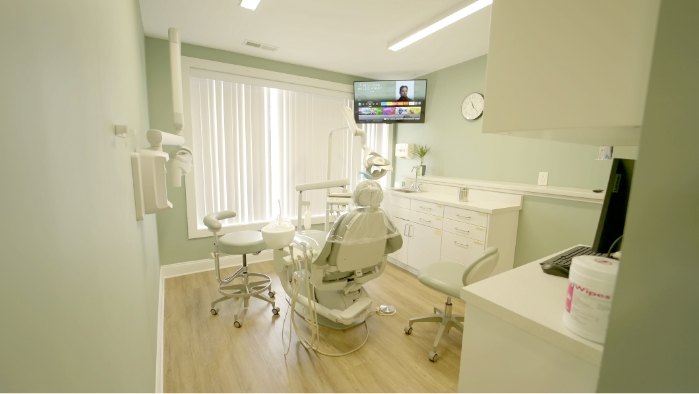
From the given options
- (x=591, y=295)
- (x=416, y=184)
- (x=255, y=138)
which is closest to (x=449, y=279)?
(x=591, y=295)

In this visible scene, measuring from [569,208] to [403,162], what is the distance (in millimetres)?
2312

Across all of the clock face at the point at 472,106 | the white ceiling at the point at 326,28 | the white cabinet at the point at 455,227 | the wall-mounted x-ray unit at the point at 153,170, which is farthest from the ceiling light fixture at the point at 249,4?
the clock face at the point at 472,106

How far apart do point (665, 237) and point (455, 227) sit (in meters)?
2.52

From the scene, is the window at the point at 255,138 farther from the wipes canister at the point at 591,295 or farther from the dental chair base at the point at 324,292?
the wipes canister at the point at 591,295

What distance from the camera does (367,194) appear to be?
1789mm

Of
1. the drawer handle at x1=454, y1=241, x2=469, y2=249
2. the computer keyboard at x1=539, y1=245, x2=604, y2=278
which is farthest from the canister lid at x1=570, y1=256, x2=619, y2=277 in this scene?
the drawer handle at x1=454, y1=241, x2=469, y2=249

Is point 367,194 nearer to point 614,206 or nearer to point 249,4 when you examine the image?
point 614,206

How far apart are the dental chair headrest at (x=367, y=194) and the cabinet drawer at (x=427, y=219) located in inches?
56.6

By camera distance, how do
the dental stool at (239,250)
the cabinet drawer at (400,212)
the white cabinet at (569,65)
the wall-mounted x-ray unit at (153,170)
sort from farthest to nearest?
the cabinet drawer at (400,212), the dental stool at (239,250), the wall-mounted x-ray unit at (153,170), the white cabinet at (569,65)

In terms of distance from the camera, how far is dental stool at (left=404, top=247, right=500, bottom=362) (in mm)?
1680

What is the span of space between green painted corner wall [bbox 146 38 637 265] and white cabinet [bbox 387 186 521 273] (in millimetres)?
202

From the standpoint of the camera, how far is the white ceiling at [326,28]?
7.36 feet

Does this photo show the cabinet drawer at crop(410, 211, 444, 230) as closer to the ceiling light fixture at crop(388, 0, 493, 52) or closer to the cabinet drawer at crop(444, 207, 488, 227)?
the cabinet drawer at crop(444, 207, 488, 227)

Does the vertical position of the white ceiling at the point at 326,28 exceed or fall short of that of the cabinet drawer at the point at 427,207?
it exceeds it
